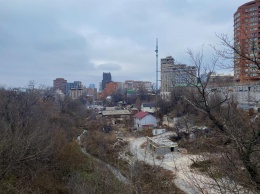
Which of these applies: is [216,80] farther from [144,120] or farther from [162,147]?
[144,120]

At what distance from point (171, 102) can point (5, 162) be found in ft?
104

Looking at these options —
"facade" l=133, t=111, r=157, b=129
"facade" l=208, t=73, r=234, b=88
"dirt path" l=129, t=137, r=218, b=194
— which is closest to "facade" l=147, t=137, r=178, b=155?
"dirt path" l=129, t=137, r=218, b=194

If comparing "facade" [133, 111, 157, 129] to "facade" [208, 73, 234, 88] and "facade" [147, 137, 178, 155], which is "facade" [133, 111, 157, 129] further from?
"facade" [208, 73, 234, 88]

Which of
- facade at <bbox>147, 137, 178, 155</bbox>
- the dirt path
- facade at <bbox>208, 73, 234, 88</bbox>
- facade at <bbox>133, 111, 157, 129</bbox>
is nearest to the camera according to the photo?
facade at <bbox>208, 73, 234, 88</bbox>

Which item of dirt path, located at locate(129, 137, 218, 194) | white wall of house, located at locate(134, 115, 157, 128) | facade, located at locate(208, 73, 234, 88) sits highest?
facade, located at locate(208, 73, 234, 88)

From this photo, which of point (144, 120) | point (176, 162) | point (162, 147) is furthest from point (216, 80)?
point (144, 120)

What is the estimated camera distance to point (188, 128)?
25.8m

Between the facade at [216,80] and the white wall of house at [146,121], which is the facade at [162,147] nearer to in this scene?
the facade at [216,80]

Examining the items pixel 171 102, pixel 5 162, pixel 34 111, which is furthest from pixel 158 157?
pixel 171 102

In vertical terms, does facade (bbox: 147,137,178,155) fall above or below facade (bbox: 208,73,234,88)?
below

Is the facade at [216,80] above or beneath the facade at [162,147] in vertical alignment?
above

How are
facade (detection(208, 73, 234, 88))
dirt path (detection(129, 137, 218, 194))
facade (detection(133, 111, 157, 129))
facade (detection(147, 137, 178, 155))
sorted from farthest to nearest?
1. facade (detection(133, 111, 157, 129))
2. facade (detection(147, 137, 178, 155))
3. dirt path (detection(129, 137, 218, 194))
4. facade (detection(208, 73, 234, 88))

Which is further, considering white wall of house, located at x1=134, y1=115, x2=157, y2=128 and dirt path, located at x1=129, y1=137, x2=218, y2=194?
white wall of house, located at x1=134, y1=115, x2=157, y2=128

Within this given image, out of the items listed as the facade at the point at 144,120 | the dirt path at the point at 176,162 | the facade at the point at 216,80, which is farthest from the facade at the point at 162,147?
the facade at the point at 144,120
